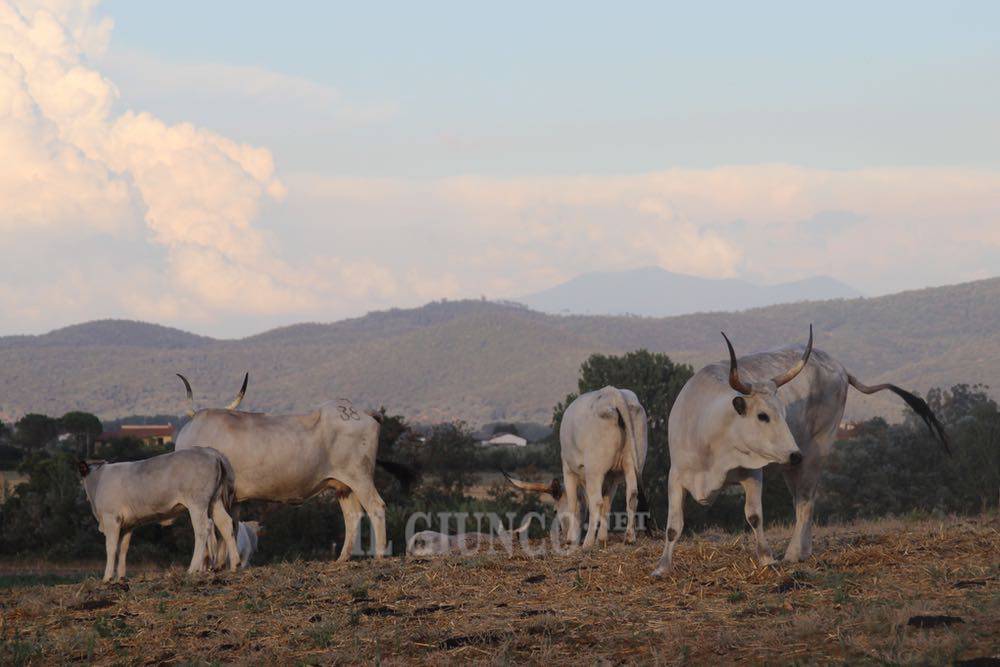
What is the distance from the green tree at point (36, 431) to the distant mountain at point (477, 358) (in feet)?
219

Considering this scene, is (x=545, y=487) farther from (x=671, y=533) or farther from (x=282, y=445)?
(x=671, y=533)

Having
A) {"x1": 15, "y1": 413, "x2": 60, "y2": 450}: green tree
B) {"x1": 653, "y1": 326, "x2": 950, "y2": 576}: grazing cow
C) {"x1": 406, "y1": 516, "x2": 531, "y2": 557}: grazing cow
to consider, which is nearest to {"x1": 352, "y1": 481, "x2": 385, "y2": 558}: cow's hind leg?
{"x1": 406, "y1": 516, "x2": 531, "y2": 557}: grazing cow

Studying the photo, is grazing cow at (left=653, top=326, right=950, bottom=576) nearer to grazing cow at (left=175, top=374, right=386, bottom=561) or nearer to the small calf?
grazing cow at (left=175, top=374, right=386, bottom=561)

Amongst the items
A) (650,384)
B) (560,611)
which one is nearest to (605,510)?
(560,611)

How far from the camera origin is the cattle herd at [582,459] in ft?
39.2

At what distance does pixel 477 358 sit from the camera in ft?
552

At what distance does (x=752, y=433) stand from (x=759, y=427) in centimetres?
8

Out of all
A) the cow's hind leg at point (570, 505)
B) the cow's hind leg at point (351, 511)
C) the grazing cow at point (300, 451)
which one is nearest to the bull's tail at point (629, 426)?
the cow's hind leg at point (570, 505)

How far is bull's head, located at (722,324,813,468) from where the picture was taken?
460 inches

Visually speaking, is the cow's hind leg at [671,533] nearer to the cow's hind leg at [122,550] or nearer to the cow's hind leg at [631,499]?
the cow's hind leg at [631,499]

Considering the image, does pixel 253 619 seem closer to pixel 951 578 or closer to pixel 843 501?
pixel 951 578

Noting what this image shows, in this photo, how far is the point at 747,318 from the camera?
176125mm

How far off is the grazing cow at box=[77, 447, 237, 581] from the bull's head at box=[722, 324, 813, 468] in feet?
21.1

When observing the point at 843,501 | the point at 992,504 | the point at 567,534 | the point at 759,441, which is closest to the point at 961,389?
the point at 843,501
